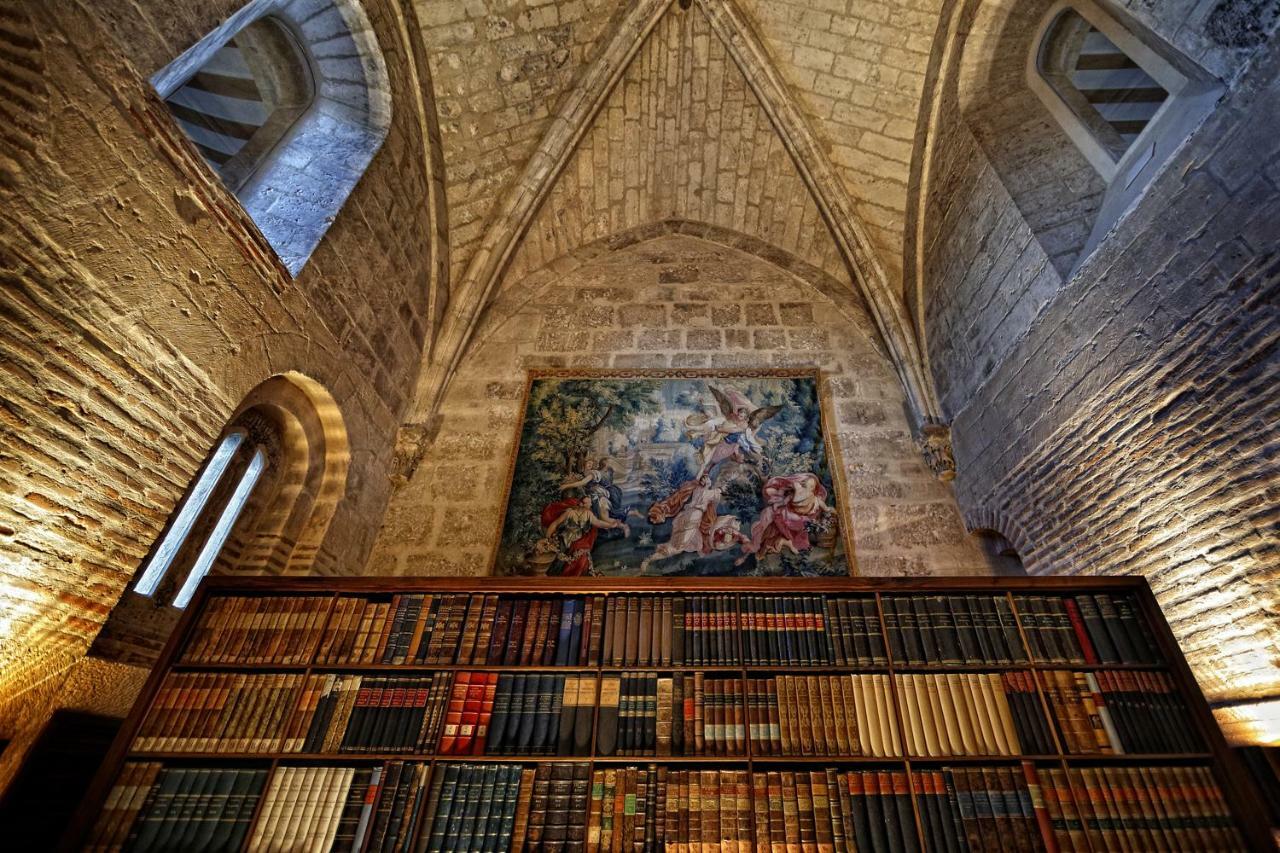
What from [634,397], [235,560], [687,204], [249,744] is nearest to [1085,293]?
[634,397]

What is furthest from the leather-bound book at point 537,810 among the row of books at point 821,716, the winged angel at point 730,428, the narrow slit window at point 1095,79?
the narrow slit window at point 1095,79

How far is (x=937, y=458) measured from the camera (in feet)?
15.7

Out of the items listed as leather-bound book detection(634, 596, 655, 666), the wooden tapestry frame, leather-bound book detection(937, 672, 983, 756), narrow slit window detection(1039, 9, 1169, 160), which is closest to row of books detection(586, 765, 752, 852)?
leather-bound book detection(634, 596, 655, 666)

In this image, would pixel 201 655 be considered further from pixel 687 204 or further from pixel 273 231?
pixel 687 204

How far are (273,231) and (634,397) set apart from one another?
3002 mm

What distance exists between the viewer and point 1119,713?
2.44 meters

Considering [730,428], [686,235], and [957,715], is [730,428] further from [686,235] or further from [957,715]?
[957,715]

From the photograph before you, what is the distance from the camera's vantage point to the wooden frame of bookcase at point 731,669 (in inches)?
89.7

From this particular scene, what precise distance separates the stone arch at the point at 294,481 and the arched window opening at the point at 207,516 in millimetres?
101

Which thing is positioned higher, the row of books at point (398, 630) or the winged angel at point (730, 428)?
the winged angel at point (730, 428)

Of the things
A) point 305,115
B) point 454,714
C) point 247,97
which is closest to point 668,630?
point 454,714

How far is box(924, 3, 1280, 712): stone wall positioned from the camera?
8.52 ft

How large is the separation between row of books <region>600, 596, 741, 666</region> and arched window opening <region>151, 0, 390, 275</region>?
297 centimetres

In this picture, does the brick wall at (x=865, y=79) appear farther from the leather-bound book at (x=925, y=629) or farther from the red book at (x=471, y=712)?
the red book at (x=471, y=712)
